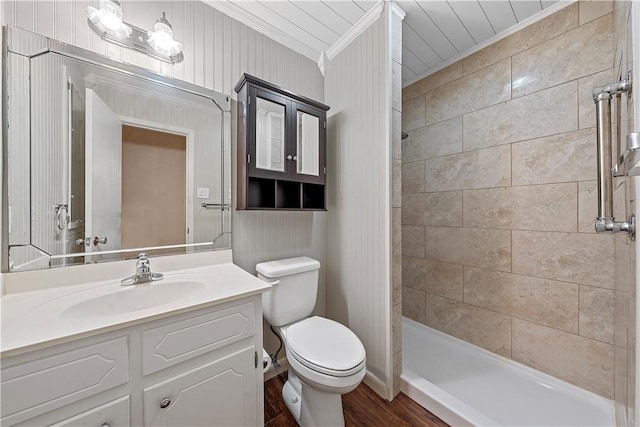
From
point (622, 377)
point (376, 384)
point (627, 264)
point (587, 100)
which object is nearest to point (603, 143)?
point (627, 264)

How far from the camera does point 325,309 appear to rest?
6.20ft

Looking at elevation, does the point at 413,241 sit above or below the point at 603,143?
below

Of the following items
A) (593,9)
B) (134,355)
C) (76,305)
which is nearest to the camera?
(134,355)

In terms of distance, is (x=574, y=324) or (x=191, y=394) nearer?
(x=191, y=394)

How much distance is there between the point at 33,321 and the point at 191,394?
528mm

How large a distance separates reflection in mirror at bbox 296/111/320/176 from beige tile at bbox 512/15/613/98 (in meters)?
1.39

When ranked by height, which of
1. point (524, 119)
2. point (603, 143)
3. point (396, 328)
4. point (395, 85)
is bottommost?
point (396, 328)

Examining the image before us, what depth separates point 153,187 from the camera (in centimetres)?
121

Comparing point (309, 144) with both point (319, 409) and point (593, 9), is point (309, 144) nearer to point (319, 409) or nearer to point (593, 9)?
point (319, 409)

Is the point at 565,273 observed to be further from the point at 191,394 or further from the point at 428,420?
the point at 191,394

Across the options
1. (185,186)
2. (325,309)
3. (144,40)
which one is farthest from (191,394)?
(144,40)

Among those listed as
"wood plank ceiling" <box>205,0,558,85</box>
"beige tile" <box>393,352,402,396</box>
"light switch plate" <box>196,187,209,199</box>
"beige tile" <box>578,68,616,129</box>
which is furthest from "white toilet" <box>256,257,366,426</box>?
"beige tile" <box>578,68,616,129</box>

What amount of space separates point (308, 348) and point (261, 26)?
6.35 ft

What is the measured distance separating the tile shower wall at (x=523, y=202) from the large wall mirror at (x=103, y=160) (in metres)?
1.72
